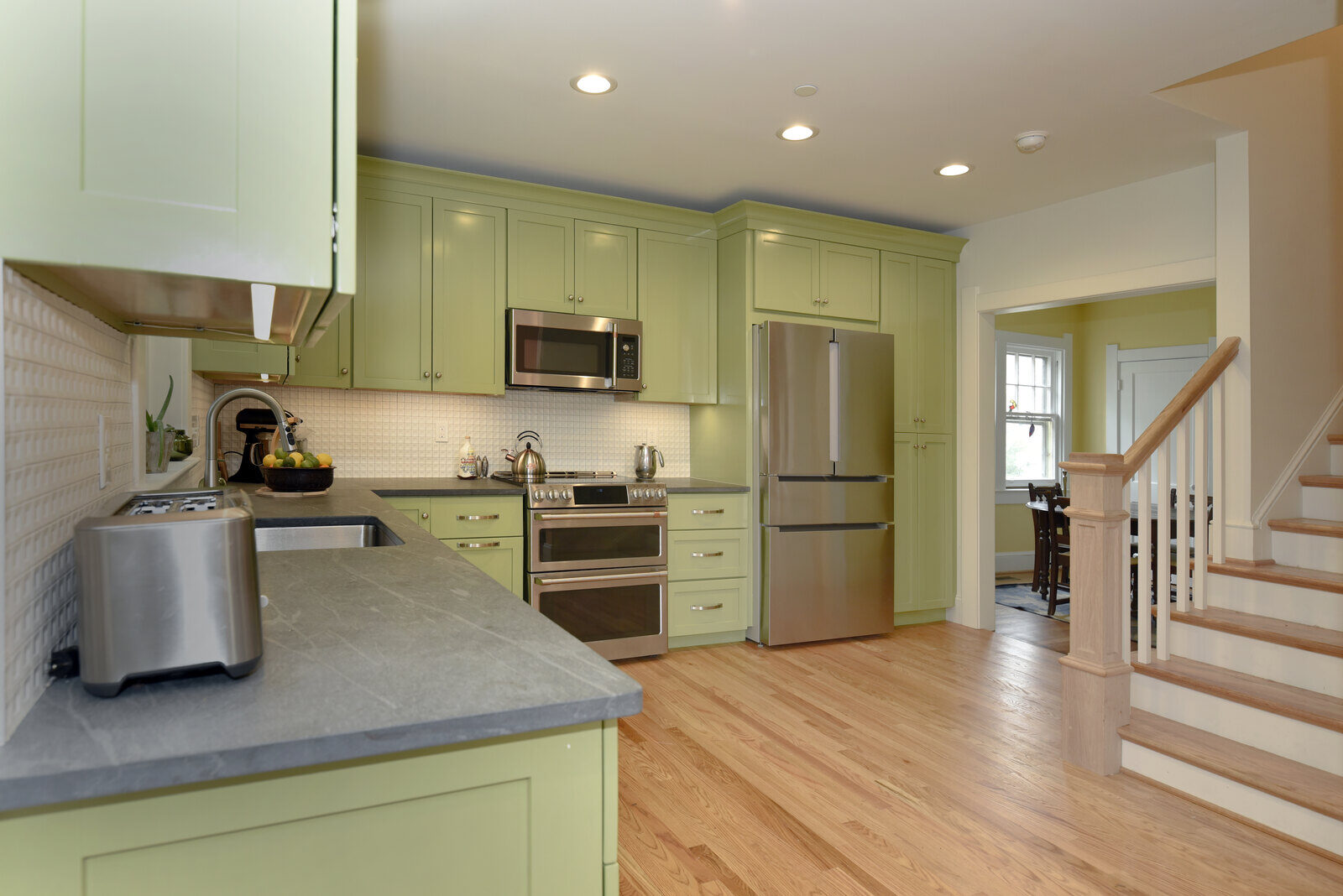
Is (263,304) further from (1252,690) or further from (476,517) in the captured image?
(1252,690)

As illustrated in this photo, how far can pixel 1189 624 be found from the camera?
110 inches

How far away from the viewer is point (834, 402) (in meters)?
4.18

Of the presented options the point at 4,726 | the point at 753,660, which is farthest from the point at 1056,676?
the point at 4,726

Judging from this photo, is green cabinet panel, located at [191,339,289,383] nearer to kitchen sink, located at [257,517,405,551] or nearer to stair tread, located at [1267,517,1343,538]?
kitchen sink, located at [257,517,405,551]

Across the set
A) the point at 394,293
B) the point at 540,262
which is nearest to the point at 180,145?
the point at 394,293

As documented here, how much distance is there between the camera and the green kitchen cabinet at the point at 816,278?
4.18 metres

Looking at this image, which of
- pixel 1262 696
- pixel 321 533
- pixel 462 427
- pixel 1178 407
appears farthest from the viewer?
pixel 462 427

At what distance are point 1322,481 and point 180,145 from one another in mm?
4013

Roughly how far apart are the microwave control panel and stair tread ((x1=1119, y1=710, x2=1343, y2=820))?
264 cm

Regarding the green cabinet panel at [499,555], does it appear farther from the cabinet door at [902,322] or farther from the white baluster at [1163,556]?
the white baluster at [1163,556]

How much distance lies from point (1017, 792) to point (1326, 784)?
0.81 meters

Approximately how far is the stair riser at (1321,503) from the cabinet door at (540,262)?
3403 mm

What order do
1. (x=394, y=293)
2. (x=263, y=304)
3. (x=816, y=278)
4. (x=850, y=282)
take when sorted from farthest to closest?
(x=850, y=282)
(x=816, y=278)
(x=394, y=293)
(x=263, y=304)

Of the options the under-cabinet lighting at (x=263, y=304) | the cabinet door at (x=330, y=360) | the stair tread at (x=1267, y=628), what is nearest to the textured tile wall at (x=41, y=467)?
the under-cabinet lighting at (x=263, y=304)
